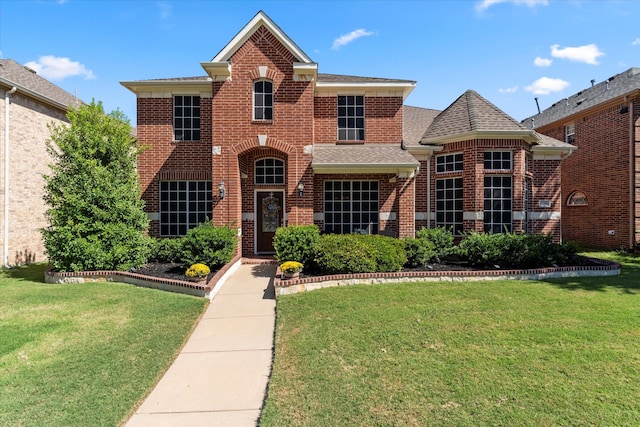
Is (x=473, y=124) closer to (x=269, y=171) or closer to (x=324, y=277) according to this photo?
(x=269, y=171)

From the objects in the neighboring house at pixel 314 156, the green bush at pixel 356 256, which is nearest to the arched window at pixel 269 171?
the neighboring house at pixel 314 156

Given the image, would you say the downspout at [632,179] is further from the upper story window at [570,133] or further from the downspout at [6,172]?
the downspout at [6,172]

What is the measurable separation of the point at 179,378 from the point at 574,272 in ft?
34.0

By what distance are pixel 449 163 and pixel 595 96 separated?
11.8 m

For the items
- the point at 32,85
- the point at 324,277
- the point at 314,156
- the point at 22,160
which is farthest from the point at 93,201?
the point at 32,85

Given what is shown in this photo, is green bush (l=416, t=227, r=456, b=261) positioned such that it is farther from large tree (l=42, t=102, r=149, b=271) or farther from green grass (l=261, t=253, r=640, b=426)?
large tree (l=42, t=102, r=149, b=271)

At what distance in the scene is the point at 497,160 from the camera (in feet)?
41.3

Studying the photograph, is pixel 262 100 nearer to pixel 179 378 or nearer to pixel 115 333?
pixel 115 333

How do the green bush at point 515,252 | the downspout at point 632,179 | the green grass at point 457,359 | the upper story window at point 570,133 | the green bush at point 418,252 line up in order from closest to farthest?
the green grass at point 457,359
the green bush at point 515,252
the green bush at point 418,252
the downspout at point 632,179
the upper story window at point 570,133

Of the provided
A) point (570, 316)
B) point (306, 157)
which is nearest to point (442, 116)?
point (306, 157)

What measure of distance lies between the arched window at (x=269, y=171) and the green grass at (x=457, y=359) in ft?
20.4

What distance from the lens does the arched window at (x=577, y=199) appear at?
17.8m

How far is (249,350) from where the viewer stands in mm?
5844

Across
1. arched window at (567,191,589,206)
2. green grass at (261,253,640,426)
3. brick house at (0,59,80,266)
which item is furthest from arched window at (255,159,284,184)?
arched window at (567,191,589,206)
